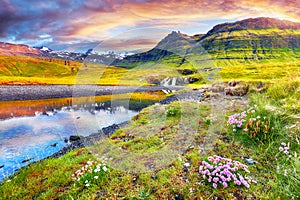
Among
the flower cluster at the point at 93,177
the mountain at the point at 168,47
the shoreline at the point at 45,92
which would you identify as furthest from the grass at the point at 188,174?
the shoreline at the point at 45,92

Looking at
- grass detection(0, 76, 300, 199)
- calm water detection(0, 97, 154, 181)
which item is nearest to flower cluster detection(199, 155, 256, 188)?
grass detection(0, 76, 300, 199)

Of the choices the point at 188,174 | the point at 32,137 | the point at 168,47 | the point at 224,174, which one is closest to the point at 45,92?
the point at 32,137

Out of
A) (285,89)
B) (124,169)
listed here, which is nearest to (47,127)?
(124,169)

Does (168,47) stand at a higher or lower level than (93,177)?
higher

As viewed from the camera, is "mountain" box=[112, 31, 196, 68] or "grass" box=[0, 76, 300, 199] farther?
"mountain" box=[112, 31, 196, 68]

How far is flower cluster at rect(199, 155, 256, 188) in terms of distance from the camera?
183 inches

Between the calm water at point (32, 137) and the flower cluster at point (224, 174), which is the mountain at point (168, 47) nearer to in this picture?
the flower cluster at point (224, 174)

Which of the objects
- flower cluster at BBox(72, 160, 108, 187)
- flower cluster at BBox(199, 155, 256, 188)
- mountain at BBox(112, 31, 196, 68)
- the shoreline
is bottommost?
the shoreline

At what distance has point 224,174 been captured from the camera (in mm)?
4820

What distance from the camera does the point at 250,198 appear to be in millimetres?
4312

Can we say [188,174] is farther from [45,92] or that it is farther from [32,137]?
[45,92]

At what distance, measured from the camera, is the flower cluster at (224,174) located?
15.2ft

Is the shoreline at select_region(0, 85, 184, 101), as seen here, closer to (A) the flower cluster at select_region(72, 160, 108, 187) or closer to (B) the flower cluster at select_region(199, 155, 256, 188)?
(A) the flower cluster at select_region(72, 160, 108, 187)

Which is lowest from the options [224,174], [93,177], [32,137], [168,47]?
[32,137]
